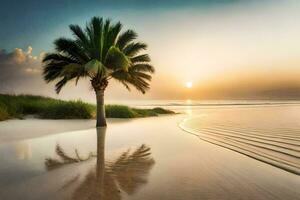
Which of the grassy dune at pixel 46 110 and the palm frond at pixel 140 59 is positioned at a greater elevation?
the palm frond at pixel 140 59

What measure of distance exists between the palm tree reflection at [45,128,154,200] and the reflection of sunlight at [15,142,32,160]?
617 mm

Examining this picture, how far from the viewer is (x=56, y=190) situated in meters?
3.90

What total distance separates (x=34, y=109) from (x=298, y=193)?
20.8 metres

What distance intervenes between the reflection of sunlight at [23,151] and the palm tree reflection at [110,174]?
0.62 meters

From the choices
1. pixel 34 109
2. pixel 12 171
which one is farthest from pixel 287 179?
pixel 34 109

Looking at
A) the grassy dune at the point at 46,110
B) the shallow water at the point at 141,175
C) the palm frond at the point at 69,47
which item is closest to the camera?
the shallow water at the point at 141,175

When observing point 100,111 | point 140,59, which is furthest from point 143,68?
point 100,111

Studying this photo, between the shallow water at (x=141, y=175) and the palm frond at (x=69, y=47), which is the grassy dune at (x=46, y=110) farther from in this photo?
the shallow water at (x=141, y=175)

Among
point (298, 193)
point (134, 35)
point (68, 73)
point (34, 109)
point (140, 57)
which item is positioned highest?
point (134, 35)

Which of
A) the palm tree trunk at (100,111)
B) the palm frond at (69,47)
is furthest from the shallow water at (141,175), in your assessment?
the palm frond at (69,47)

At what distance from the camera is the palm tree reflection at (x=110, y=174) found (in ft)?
12.4

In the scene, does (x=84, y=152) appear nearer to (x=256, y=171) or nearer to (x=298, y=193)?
(x=256, y=171)

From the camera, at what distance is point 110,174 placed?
4762 millimetres

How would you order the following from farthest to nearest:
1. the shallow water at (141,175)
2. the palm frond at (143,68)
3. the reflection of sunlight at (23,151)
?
the palm frond at (143,68), the reflection of sunlight at (23,151), the shallow water at (141,175)
